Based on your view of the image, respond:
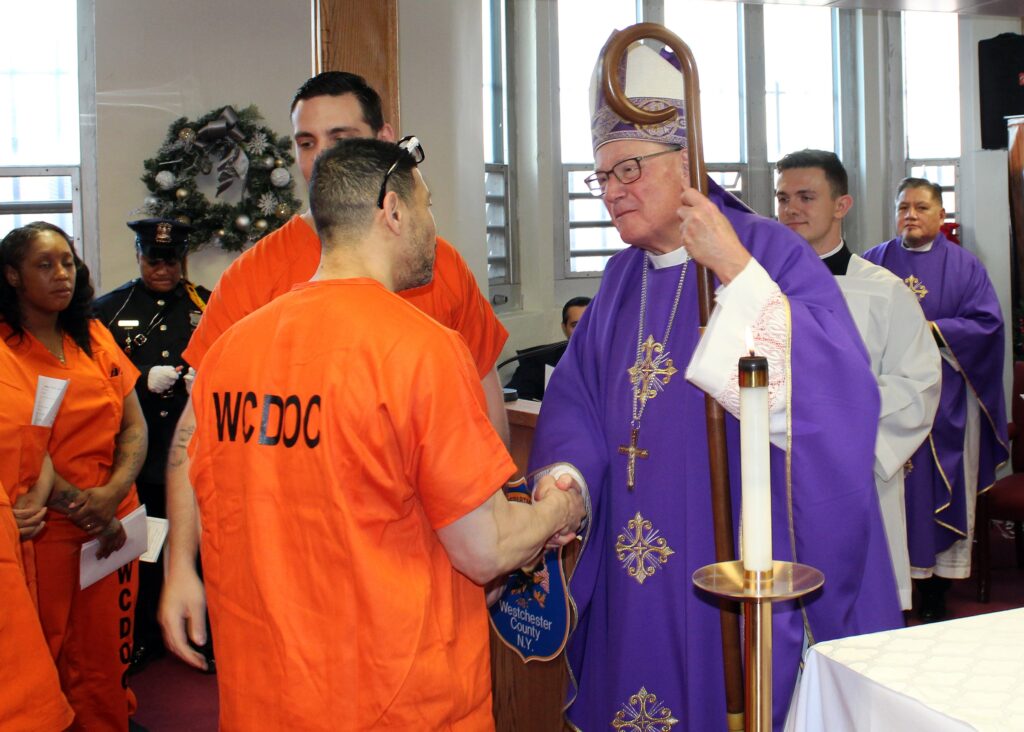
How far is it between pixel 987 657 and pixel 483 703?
79 centimetres

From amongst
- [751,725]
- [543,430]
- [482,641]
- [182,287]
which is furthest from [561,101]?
[751,725]

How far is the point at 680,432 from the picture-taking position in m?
2.29

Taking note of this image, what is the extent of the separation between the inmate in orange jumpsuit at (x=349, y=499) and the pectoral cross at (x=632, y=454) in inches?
25.9

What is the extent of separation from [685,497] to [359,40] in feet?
5.73

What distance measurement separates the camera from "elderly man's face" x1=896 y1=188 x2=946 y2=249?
17.7 ft

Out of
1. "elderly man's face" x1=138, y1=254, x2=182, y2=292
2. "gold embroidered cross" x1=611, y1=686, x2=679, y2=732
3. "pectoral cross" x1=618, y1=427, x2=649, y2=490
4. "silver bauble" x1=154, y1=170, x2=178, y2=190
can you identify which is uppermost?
"silver bauble" x1=154, y1=170, x2=178, y2=190

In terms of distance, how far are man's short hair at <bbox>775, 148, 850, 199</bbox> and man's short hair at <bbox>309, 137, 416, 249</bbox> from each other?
2322mm

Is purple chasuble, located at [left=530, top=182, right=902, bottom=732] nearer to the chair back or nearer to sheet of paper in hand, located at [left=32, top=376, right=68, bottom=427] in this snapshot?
sheet of paper in hand, located at [left=32, top=376, right=68, bottom=427]

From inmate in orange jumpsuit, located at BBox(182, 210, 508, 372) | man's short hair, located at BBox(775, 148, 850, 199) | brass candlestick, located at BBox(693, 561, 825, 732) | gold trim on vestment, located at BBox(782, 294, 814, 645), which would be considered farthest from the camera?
man's short hair, located at BBox(775, 148, 850, 199)

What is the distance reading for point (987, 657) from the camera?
1430mm

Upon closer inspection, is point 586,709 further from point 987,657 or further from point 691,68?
point 691,68

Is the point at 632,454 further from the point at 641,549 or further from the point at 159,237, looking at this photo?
the point at 159,237

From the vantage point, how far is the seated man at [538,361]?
20.8 ft

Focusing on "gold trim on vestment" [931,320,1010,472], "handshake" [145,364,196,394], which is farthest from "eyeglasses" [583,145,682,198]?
"gold trim on vestment" [931,320,1010,472]
